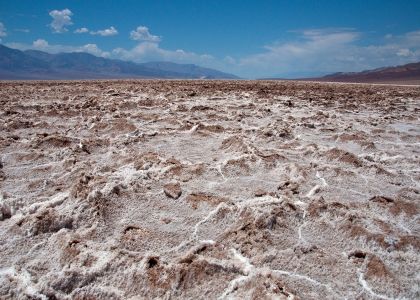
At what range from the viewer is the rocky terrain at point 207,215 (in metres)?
2.64

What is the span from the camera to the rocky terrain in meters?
2.64

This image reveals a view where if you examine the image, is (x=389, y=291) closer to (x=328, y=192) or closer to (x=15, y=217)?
(x=328, y=192)

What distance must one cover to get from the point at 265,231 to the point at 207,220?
1.79 ft

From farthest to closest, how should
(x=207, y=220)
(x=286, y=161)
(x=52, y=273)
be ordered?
(x=286, y=161) < (x=207, y=220) < (x=52, y=273)

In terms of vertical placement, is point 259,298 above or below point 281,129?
below

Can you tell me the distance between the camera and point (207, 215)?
353 cm

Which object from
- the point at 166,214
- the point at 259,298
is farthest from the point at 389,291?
the point at 166,214

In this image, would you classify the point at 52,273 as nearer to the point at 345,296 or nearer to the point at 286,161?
the point at 345,296

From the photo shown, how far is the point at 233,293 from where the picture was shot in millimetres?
2555

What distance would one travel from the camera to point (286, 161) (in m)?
5.04

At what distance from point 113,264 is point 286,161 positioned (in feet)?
9.56

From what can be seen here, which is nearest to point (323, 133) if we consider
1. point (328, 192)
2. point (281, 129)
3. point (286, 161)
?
point (281, 129)

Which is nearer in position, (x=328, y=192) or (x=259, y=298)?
(x=259, y=298)

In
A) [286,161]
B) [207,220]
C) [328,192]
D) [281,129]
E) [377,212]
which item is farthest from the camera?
[281,129]
